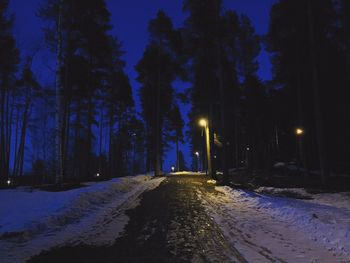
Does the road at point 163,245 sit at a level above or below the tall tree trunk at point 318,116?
below

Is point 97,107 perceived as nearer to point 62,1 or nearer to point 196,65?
point 196,65

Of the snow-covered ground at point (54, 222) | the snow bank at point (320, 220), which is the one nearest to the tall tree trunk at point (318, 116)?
the snow bank at point (320, 220)

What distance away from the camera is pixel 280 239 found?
23.5ft

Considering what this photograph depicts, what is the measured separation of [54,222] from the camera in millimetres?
8852

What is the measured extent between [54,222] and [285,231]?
232 inches

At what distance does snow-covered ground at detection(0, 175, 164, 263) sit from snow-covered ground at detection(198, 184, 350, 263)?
2909mm

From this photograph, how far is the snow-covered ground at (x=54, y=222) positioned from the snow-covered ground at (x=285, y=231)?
2909 millimetres

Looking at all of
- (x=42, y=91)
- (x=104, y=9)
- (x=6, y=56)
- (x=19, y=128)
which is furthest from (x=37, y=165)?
(x=104, y=9)

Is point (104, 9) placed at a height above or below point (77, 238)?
above

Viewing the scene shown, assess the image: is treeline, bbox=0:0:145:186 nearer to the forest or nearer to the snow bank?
the forest

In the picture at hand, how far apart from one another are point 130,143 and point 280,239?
174 feet

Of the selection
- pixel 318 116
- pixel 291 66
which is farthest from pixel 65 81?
pixel 291 66

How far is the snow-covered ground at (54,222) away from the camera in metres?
6.85

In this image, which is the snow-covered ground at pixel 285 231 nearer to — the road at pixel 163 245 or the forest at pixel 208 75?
the road at pixel 163 245
